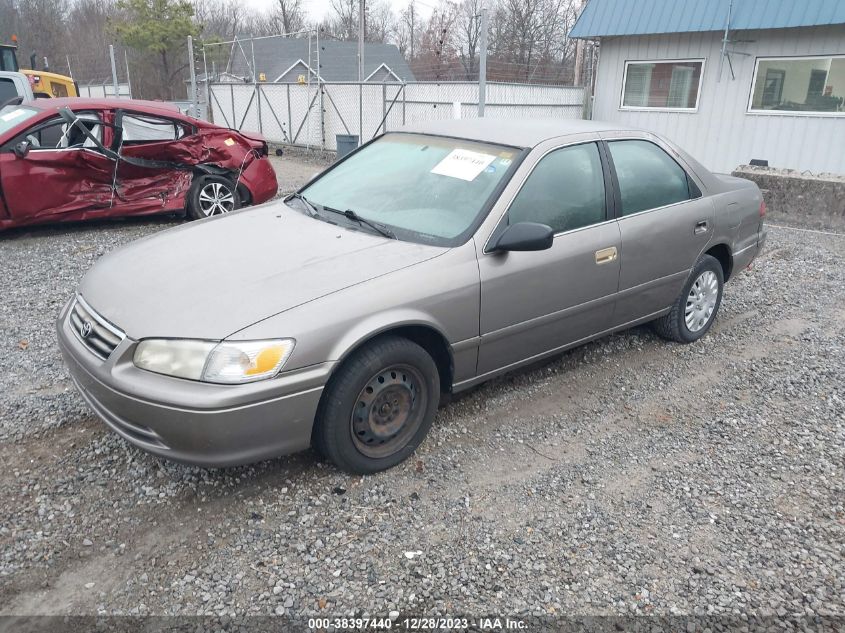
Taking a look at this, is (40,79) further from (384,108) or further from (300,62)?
(300,62)

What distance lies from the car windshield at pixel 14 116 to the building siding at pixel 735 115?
28.4 feet

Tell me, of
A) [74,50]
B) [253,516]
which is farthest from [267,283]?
[74,50]

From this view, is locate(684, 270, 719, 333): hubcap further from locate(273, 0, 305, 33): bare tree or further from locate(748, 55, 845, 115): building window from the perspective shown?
locate(273, 0, 305, 33): bare tree

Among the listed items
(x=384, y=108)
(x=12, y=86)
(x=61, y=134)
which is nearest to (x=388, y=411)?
(x=61, y=134)

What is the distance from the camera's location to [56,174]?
7.26m

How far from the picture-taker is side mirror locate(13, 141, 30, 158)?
6953mm

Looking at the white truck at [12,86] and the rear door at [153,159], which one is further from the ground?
the white truck at [12,86]

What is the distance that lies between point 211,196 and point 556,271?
6.03m

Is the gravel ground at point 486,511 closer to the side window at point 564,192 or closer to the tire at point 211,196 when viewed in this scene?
the side window at point 564,192

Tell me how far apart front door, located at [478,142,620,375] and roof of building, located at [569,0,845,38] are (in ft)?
30.1

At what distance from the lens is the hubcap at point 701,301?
4.86 metres

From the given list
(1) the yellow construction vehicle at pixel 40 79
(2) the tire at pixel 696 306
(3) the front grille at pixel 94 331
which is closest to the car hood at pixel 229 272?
(3) the front grille at pixel 94 331

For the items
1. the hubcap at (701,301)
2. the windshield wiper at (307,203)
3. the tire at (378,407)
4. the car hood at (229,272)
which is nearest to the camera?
the car hood at (229,272)

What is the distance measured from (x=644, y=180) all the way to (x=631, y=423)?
5.40 ft
